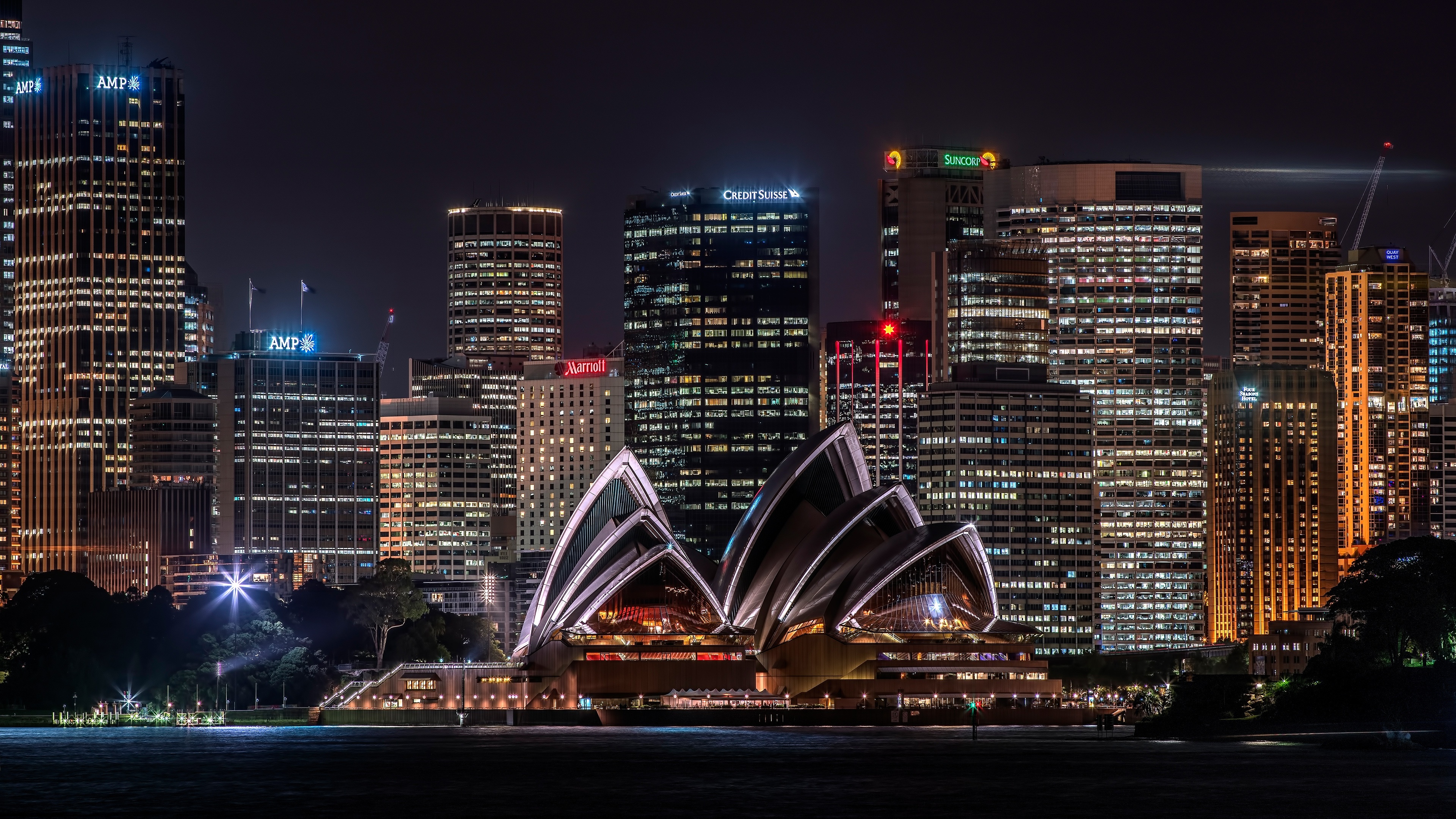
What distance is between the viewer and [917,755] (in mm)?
132500

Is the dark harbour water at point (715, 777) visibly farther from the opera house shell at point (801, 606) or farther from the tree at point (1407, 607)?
the opera house shell at point (801, 606)

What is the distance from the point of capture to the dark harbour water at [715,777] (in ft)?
322

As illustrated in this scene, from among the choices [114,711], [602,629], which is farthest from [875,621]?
[114,711]

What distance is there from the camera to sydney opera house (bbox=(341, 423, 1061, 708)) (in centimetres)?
18088

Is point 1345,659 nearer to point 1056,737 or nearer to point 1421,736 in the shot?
point 1421,736

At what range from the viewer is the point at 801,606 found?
18500cm

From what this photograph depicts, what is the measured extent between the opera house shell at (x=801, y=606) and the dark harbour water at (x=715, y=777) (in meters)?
19.5

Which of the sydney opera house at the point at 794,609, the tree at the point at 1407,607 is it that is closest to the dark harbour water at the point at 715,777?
the tree at the point at 1407,607

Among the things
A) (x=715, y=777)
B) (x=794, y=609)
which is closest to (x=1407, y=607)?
(x=794, y=609)

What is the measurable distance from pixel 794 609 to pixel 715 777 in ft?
227

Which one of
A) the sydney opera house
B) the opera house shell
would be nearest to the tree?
the sydney opera house

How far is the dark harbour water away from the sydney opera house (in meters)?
19.5

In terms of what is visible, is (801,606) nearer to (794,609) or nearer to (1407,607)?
(794,609)

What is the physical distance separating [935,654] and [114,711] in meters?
64.6
